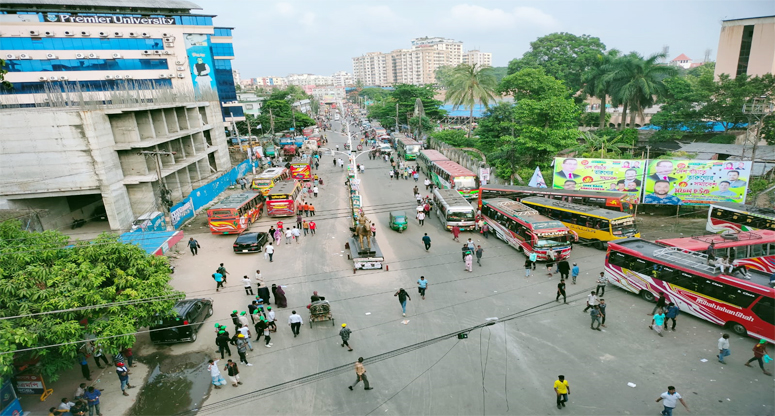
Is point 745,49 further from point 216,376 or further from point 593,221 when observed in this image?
point 216,376

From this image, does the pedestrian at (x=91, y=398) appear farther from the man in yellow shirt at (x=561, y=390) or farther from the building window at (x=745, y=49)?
the building window at (x=745, y=49)

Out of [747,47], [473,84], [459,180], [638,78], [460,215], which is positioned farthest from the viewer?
[473,84]

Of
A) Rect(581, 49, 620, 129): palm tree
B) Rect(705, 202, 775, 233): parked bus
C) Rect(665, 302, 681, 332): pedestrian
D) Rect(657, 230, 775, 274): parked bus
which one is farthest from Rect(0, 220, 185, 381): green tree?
Rect(581, 49, 620, 129): palm tree

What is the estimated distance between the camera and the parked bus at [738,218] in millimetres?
20219

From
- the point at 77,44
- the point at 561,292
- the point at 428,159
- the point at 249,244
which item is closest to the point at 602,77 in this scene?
the point at 428,159

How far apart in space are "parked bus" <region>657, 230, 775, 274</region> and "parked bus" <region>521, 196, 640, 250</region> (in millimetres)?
3797

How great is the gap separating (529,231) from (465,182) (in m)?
13.0

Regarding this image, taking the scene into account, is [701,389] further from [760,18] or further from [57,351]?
[760,18]

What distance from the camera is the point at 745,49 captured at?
42562 mm

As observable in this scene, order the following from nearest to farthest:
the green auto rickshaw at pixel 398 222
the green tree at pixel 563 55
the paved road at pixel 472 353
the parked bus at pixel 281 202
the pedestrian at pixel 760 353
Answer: the paved road at pixel 472 353, the pedestrian at pixel 760 353, the green auto rickshaw at pixel 398 222, the parked bus at pixel 281 202, the green tree at pixel 563 55

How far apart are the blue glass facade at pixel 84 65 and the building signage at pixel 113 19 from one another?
14.6ft

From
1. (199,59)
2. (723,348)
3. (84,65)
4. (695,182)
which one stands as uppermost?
(199,59)

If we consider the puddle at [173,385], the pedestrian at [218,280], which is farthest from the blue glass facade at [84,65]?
the puddle at [173,385]

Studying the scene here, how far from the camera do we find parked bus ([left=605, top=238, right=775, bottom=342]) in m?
12.8
